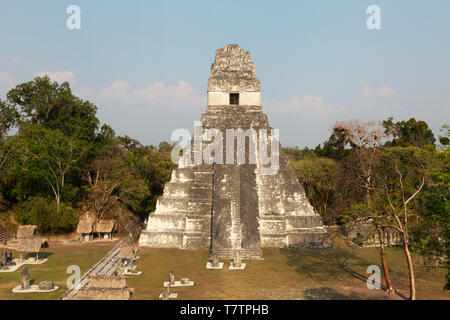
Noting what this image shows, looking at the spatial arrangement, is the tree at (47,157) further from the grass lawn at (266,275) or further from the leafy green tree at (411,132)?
the leafy green tree at (411,132)

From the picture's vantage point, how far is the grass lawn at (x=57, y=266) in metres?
11.3

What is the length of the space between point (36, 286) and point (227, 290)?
246 inches

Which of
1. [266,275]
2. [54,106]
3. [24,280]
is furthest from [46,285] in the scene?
[54,106]

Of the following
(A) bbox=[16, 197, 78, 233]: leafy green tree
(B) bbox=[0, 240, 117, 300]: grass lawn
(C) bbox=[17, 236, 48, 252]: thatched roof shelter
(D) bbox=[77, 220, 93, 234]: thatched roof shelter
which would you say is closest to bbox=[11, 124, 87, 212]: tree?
(A) bbox=[16, 197, 78, 233]: leafy green tree

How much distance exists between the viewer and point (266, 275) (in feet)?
43.3

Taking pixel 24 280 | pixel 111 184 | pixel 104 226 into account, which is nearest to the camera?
pixel 24 280

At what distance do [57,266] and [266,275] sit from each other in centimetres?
845

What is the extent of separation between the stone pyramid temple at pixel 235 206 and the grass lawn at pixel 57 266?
8.33 ft

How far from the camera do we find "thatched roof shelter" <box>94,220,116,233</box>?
792 inches

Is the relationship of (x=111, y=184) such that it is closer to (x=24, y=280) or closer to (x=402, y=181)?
(x=24, y=280)

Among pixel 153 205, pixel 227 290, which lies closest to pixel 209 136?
pixel 153 205

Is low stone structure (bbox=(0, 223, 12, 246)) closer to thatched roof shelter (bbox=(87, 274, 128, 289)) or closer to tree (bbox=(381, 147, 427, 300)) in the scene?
thatched roof shelter (bbox=(87, 274, 128, 289))

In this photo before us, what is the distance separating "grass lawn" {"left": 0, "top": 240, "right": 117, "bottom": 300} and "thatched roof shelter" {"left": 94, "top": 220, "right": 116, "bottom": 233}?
771mm

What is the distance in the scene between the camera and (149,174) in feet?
92.6
